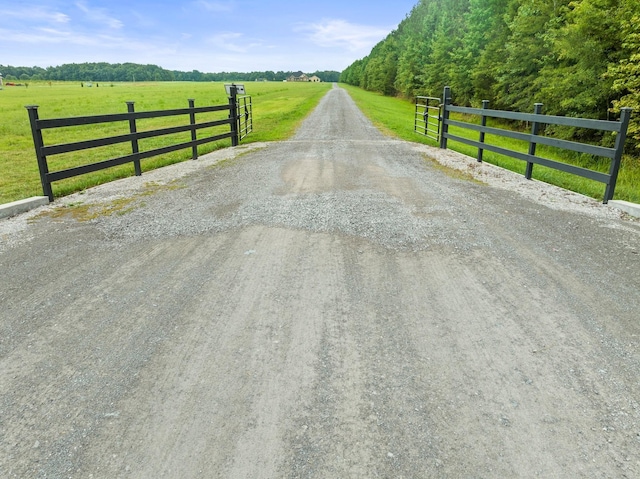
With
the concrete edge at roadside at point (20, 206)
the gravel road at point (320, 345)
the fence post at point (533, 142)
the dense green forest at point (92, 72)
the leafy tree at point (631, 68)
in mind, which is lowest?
the gravel road at point (320, 345)

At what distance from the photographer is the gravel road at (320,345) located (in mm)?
2053

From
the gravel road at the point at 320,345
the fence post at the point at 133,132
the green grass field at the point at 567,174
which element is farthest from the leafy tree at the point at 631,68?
the fence post at the point at 133,132

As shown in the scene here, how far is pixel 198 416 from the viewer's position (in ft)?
7.42

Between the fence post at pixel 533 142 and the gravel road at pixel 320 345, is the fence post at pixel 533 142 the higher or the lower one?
the higher one

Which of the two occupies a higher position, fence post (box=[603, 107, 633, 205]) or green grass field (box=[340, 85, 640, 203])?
fence post (box=[603, 107, 633, 205])

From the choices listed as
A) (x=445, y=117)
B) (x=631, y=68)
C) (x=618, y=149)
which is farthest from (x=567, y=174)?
(x=631, y=68)

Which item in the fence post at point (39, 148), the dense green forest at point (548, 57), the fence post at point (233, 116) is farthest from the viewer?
the fence post at point (233, 116)

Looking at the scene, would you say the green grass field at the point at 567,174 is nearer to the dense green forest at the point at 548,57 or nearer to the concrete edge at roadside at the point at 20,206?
the dense green forest at the point at 548,57

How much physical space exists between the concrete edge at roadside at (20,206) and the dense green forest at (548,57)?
1238 cm

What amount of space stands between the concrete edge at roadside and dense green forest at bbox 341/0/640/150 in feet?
40.6

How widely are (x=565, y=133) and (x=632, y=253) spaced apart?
12003 mm

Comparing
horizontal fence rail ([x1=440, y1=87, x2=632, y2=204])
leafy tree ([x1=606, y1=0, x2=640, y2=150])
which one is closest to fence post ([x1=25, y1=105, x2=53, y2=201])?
horizontal fence rail ([x1=440, y1=87, x2=632, y2=204])

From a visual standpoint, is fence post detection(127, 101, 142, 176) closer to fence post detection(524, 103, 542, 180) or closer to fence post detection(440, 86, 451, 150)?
fence post detection(524, 103, 542, 180)

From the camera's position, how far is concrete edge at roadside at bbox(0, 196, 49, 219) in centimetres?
582
